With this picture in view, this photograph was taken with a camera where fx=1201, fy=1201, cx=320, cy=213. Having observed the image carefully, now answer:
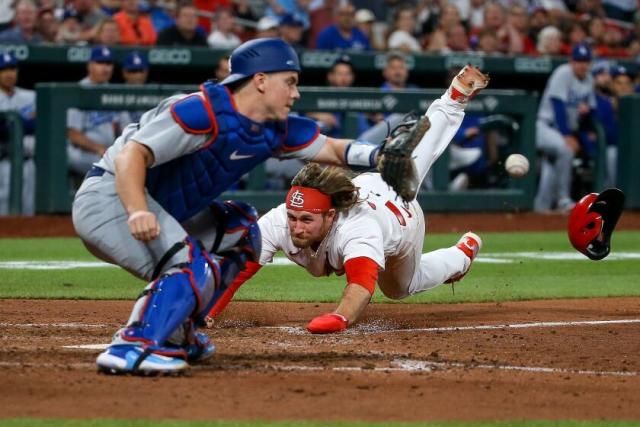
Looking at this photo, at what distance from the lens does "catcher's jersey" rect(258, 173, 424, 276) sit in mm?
6305

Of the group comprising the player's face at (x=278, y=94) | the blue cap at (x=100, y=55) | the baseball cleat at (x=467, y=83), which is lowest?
the blue cap at (x=100, y=55)

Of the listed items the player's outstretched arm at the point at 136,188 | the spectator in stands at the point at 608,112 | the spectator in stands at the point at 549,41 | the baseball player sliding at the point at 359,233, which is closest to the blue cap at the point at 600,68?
the spectator in stands at the point at 608,112

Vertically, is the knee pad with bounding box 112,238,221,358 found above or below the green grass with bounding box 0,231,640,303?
above

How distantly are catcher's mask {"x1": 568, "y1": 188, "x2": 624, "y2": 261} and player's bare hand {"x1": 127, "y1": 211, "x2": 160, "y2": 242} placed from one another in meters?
4.45

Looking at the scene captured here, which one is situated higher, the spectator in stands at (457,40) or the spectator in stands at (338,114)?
the spectator in stands at (457,40)

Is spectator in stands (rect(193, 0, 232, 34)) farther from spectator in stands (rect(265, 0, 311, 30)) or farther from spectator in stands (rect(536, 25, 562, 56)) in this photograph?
spectator in stands (rect(536, 25, 562, 56))

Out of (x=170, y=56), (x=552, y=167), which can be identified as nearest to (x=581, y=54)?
(x=552, y=167)

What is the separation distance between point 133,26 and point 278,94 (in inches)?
386

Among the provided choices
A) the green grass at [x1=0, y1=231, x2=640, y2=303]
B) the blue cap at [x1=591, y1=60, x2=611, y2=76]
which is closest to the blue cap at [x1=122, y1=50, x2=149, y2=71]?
the green grass at [x1=0, y1=231, x2=640, y2=303]

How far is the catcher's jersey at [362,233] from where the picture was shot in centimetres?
630

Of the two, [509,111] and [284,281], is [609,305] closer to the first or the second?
[284,281]

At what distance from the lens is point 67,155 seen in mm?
12938

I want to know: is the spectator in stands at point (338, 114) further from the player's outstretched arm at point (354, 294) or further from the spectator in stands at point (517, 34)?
the player's outstretched arm at point (354, 294)

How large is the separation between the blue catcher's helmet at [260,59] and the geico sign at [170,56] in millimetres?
9191
